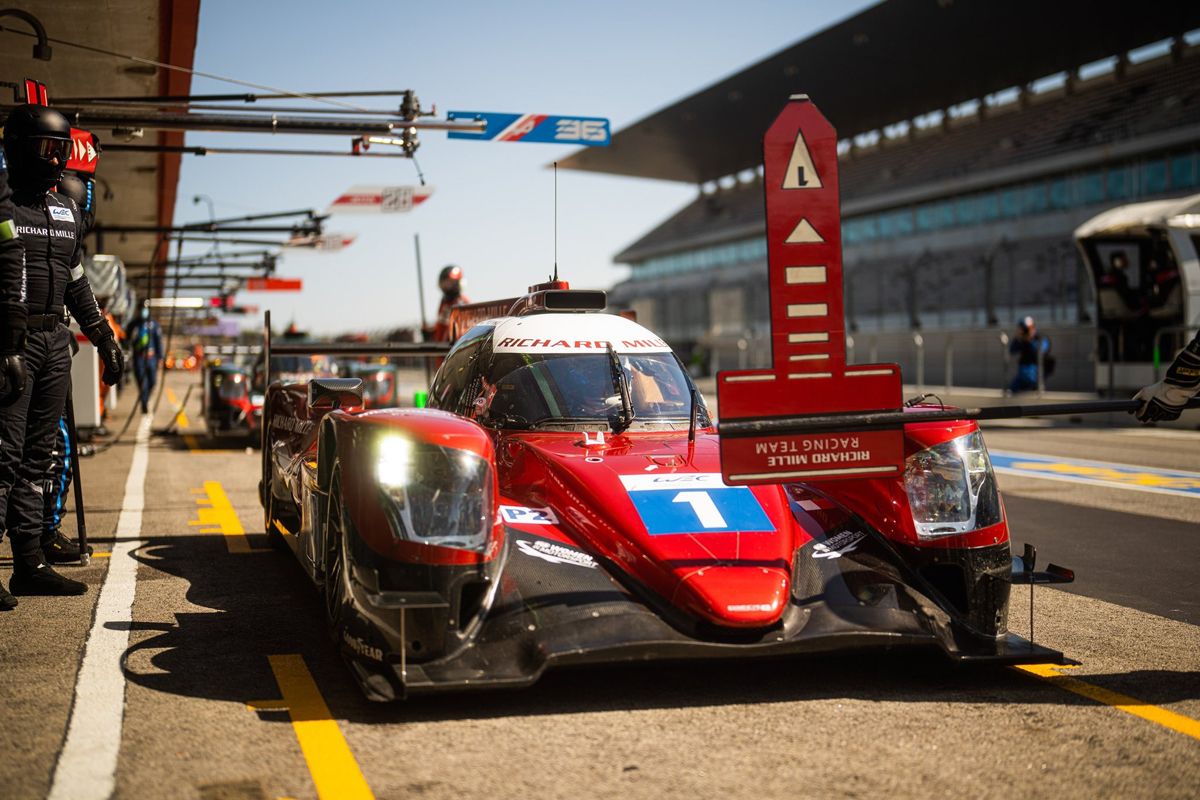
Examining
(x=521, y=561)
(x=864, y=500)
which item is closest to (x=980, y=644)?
(x=864, y=500)

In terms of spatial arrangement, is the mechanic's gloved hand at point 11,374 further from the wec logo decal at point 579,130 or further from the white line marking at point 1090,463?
the white line marking at point 1090,463

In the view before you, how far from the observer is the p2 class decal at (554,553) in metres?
4.25

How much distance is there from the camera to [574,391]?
5457 millimetres

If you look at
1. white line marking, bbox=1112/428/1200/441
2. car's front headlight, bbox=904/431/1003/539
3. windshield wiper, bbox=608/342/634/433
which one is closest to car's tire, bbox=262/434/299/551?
windshield wiper, bbox=608/342/634/433

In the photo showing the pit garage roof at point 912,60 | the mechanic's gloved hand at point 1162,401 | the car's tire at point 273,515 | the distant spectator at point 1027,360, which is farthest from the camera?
the pit garage roof at point 912,60

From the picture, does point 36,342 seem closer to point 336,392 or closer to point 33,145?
point 33,145

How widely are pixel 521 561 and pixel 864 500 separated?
1.41 m

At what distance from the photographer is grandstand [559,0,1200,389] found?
33.2 metres

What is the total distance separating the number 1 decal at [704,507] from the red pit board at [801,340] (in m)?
0.20

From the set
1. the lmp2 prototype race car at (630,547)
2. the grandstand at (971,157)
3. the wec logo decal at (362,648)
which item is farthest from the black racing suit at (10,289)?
the grandstand at (971,157)

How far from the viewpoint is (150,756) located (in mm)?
3449

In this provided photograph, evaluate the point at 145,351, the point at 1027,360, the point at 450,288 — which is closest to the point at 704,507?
the point at 450,288

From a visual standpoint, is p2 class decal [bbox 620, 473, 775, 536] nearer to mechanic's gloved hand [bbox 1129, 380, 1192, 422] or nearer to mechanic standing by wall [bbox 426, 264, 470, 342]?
mechanic's gloved hand [bbox 1129, 380, 1192, 422]

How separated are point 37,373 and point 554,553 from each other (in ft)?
10.2
